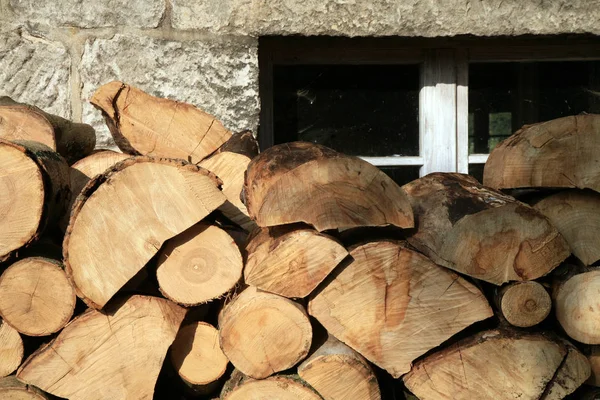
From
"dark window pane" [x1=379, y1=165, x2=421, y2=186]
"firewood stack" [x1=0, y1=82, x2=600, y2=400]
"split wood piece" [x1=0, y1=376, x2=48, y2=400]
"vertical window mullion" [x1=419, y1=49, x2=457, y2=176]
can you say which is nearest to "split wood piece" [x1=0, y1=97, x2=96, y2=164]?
"firewood stack" [x1=0, y1=82, x2=600, y2=400]

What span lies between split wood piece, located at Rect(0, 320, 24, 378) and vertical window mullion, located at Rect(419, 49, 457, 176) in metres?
1.81

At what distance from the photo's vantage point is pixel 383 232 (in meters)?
2.08

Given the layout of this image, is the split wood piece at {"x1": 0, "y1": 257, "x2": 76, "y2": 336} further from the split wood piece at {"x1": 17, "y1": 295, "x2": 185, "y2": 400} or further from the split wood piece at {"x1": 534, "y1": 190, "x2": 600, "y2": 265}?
the split wood piece at {"x1": 534, "y1": 190, "x2": 600, "y2": 265}

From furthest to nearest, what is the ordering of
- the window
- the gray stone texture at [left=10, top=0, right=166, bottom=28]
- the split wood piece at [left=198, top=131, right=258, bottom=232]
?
the window
the gray stone texture at [left=10, top=0, right=166, bottom=28]
the split wood piece at [left=198, top=131, right=258, bottom=232]

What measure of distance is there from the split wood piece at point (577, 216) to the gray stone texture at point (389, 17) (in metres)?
0.98

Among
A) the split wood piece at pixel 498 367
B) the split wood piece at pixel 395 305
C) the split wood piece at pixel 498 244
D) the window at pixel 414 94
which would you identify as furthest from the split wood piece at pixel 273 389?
the window at pixel 414 94

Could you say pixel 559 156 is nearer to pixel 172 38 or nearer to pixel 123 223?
pixel 123 223

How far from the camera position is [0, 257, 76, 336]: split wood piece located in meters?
2.04

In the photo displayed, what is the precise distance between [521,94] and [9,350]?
2311 mm

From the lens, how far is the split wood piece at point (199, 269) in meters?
2.01

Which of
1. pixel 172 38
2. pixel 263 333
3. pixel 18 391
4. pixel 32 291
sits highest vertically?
pixel 172 38

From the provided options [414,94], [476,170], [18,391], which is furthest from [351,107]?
[18,391]

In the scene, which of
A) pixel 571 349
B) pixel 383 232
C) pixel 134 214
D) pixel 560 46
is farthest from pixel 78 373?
pixel 560 46

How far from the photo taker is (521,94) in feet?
10.8
